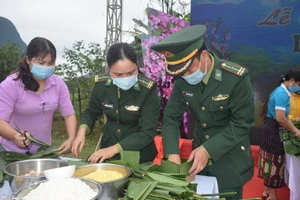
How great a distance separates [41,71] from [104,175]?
953mm

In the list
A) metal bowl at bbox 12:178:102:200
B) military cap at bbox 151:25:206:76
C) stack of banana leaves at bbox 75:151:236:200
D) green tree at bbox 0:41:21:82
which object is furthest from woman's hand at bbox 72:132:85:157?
green tree at bbox 0:41:21:82

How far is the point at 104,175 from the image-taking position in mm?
1366

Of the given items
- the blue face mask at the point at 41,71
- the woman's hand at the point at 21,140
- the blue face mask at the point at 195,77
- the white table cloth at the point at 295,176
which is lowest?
the white table cloth at the point at 295,176

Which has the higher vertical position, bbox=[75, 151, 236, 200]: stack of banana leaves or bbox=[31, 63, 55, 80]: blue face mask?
bbox=[31, 63, 55, 80]: blue face mask

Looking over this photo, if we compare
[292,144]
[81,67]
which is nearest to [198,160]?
[292,144]

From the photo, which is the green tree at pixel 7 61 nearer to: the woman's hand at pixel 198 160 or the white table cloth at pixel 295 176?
A: the white table cloth at pixel 295 176

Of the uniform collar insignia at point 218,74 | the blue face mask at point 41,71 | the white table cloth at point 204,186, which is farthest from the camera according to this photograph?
the blue face mask at point 41,71

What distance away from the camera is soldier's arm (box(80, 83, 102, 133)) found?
6.76 ft

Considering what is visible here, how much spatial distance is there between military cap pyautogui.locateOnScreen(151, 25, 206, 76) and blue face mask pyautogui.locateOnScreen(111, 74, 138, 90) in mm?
351

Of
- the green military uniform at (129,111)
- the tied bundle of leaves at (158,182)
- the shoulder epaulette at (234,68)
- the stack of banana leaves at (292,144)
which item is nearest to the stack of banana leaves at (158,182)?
the tied bundle of leaves at (158,182)

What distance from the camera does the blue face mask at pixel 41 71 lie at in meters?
1.97

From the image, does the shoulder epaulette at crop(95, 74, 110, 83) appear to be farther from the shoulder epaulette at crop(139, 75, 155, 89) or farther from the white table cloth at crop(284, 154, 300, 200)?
the white table cloth at crop(284, 154, 300, 200)

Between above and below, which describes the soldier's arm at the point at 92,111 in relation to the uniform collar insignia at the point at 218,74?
below

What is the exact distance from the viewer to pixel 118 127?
2.06 metres
